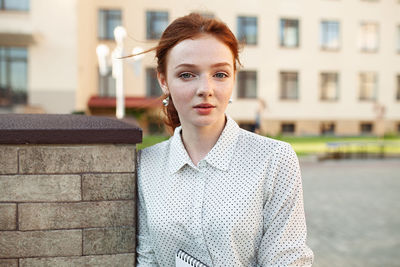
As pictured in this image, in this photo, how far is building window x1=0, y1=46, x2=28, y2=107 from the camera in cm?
1698

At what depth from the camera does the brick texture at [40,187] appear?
1.63 metres

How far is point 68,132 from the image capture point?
5.25 ft

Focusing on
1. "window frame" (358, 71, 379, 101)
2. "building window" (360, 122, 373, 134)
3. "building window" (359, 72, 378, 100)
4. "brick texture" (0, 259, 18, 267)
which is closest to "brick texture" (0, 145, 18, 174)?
"brick texture" (0, 259, 18, 267)

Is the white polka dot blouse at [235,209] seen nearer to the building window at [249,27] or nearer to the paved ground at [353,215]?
the paved ground at [353,215]

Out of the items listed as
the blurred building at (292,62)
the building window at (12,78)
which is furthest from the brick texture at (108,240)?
the blurred building at (292,62)

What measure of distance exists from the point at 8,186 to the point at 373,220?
600cm

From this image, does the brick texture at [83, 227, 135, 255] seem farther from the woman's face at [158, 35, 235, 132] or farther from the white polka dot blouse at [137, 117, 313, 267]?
the woman's face at [158, 35, 235, 132]

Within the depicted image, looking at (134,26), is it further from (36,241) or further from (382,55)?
(36,241)

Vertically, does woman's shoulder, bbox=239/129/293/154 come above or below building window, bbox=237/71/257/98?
below

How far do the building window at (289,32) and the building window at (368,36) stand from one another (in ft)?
13.2

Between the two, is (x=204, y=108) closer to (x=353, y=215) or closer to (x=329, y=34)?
(x=353, y=215)

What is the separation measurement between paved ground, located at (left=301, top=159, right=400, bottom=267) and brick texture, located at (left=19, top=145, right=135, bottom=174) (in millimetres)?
3574

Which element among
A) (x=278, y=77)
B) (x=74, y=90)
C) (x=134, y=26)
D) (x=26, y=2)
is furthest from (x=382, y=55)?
(x=26, y=2)

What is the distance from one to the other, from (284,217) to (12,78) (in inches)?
698
